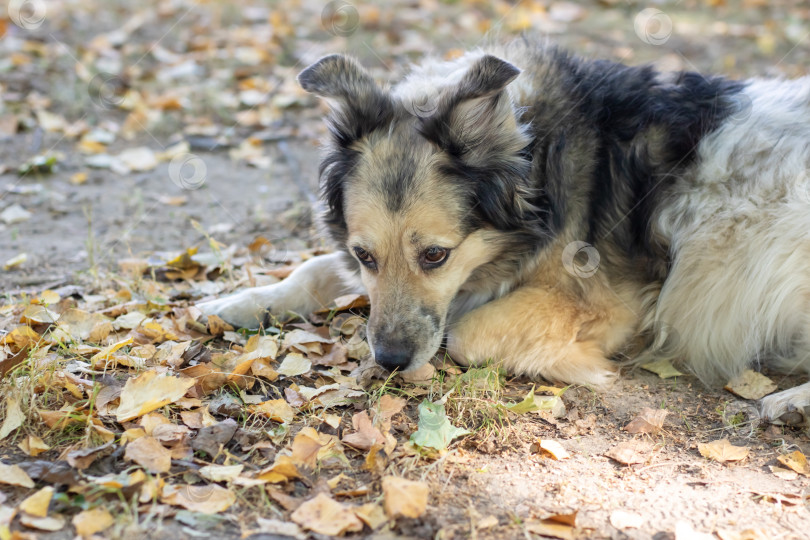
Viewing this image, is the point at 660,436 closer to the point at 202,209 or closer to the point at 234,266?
the point at 234,266

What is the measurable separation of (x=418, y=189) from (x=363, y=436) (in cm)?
110

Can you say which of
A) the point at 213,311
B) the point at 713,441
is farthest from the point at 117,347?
the point at 713,441

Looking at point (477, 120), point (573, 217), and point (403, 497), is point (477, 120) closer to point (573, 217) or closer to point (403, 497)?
point (573, 217)

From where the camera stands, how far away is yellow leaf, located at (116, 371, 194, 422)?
273 centimetres

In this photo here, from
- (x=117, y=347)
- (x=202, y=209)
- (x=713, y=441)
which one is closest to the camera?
(x=713, y=441)

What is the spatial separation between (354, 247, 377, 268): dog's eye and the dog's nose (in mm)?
424

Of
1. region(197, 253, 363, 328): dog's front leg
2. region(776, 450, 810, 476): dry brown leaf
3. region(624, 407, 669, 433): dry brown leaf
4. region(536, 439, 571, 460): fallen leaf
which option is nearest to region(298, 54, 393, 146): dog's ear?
region(197, 253, 363, 328): dog's front leg

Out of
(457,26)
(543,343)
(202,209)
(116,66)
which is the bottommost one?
(543,343)

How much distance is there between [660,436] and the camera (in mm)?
2932

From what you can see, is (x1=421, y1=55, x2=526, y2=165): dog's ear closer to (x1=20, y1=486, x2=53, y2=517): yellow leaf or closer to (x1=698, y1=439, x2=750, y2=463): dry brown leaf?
(x1=698, y1=439, x2=750, y2=463): dry brown leaf

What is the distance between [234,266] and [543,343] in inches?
81.7

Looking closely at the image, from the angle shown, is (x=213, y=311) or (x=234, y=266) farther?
(x=234, y=266)

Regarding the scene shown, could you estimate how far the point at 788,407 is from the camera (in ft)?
9.78

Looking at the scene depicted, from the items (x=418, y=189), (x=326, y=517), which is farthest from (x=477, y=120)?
(x=326, y=517)
